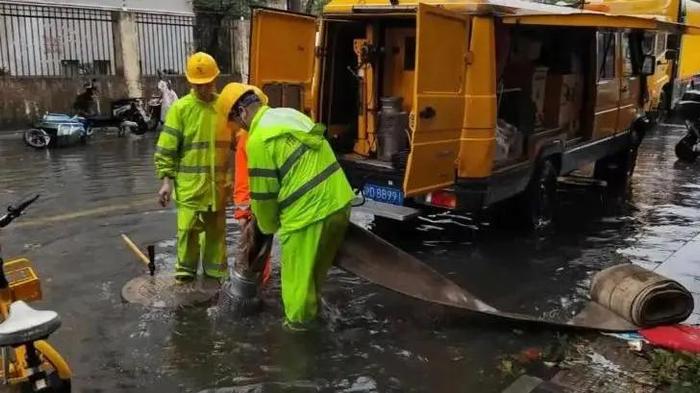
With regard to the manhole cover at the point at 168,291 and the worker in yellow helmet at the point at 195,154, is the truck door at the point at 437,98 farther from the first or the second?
the manhole cover at the point at 168,291

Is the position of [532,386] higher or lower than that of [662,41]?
lower

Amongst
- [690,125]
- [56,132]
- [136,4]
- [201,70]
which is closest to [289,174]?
[201,70]

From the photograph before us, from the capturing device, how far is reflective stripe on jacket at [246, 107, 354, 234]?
165 inches

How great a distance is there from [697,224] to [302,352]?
524 centimetres

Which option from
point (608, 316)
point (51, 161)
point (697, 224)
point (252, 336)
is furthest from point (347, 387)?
point (51, 161)

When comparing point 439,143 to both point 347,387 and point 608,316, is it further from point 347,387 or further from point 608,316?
point 347,387

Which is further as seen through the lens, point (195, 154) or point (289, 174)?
point (195, 154)

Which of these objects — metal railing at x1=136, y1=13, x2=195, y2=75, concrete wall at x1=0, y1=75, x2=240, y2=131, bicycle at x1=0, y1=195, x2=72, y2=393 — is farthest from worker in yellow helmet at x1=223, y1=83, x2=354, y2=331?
metal railing at x1=136, y1=13, x2=195, y2=75

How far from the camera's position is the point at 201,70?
16.8ft

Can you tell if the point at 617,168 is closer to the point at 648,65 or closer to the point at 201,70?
the point at 648,65

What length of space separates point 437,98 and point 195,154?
1.96 m

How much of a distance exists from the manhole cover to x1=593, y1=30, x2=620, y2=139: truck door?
5340 millimetres

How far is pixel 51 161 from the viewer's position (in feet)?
38.5

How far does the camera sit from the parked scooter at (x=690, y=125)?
11.7m
